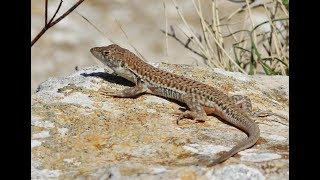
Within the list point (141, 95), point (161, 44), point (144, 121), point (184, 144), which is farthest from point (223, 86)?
point (161, 44)

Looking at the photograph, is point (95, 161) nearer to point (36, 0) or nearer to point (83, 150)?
point (83, 150)

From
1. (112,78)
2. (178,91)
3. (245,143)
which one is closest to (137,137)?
(245,143)

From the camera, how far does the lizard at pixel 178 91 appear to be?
14.2 feet

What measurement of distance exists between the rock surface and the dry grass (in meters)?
1.36

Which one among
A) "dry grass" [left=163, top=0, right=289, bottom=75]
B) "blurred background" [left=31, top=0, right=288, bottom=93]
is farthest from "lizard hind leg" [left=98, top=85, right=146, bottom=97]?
"blurred background" [left=31, top=0, right=288, bottom=93]

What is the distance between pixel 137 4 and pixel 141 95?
351 centimetres

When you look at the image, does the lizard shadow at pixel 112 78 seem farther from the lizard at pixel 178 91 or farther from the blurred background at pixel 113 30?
the blurred background at pixel 113 30

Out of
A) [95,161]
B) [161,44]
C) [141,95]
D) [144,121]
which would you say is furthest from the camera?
[161,44]

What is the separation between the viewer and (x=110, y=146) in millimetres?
3766

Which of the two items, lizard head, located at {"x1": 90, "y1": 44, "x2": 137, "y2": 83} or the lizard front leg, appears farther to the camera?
lizard head, located at {"x1": 90, "y1": 44, "x2": 137, "y2": 83}

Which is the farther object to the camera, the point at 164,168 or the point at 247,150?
the point at 247,150

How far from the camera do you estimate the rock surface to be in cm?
335

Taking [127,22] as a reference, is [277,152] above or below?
below

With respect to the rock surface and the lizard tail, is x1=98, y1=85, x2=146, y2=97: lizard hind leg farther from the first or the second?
the lizard tail
